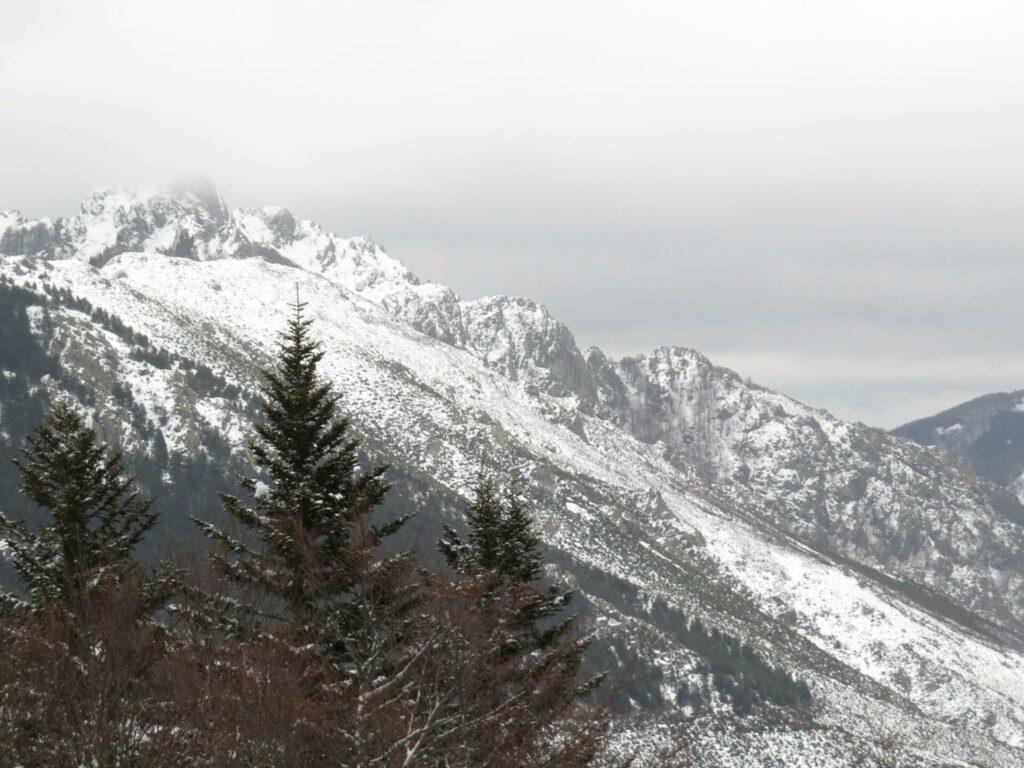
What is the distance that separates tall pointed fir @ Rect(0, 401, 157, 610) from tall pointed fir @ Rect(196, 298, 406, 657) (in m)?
4.69

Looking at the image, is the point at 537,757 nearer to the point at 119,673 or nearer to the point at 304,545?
the point at 304,545

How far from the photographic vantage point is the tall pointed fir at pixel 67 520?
39.5 meters

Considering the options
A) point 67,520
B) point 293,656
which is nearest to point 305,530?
point 293,656

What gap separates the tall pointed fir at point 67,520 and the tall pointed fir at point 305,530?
4691 mm

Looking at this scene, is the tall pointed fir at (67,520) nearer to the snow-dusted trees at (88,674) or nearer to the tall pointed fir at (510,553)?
the snow-dusted trees at (88,674)

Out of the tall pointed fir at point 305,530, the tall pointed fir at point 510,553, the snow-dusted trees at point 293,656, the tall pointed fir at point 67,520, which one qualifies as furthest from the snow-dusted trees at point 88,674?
the tall pointed fir at point 510,553

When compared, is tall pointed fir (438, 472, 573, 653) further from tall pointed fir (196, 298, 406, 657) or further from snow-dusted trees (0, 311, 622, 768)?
tall pointed fir (196, 298, 406, 657)

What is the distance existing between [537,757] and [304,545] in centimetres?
811

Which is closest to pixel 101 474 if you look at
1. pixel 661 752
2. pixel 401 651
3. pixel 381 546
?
pixel 381 546

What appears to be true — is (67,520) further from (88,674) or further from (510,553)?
(510,553)

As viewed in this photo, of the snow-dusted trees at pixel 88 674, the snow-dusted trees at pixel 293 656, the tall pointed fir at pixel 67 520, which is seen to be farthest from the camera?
the tall pointed fir at pixel 67 520

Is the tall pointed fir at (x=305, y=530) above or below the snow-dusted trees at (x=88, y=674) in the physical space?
above

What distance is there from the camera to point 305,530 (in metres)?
33.9

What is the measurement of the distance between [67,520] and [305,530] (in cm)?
1166
